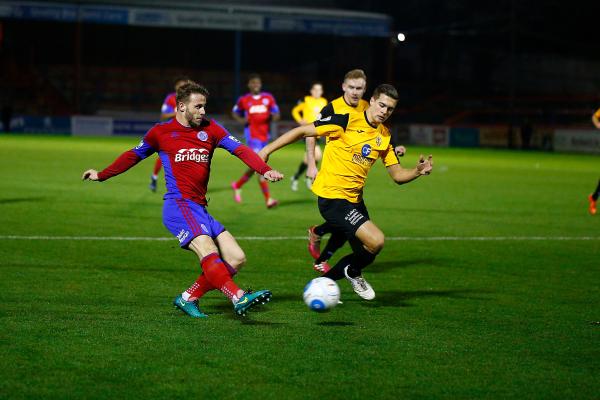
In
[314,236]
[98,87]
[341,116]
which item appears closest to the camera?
[341,116]

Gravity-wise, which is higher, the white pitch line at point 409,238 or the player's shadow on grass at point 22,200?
the white pitch line at point 409,238

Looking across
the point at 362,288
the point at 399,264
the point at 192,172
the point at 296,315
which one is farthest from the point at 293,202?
the point at 192,172

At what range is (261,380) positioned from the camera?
6.41 metres

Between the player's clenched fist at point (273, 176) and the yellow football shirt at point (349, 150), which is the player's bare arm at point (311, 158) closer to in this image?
the yellow football shirt at point (349, 150)

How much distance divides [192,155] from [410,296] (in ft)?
9.20

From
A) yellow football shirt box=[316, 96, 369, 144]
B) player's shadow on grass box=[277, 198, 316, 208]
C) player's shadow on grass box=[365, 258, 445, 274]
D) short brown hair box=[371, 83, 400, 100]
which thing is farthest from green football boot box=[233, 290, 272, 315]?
player's shadow on grass box=[277, 198, 316, 208]

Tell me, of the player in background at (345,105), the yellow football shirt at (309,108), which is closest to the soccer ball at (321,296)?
the player in background at (345,105)

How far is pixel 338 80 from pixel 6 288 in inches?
1996

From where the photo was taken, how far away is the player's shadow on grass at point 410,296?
370 inches

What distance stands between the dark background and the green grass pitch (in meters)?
38.9

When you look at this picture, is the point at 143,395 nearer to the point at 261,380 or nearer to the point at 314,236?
the point at 261,380

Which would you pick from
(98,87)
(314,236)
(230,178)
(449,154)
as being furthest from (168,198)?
(98,87)

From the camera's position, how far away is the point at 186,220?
328 inches

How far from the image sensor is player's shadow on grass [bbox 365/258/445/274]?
1167cm
